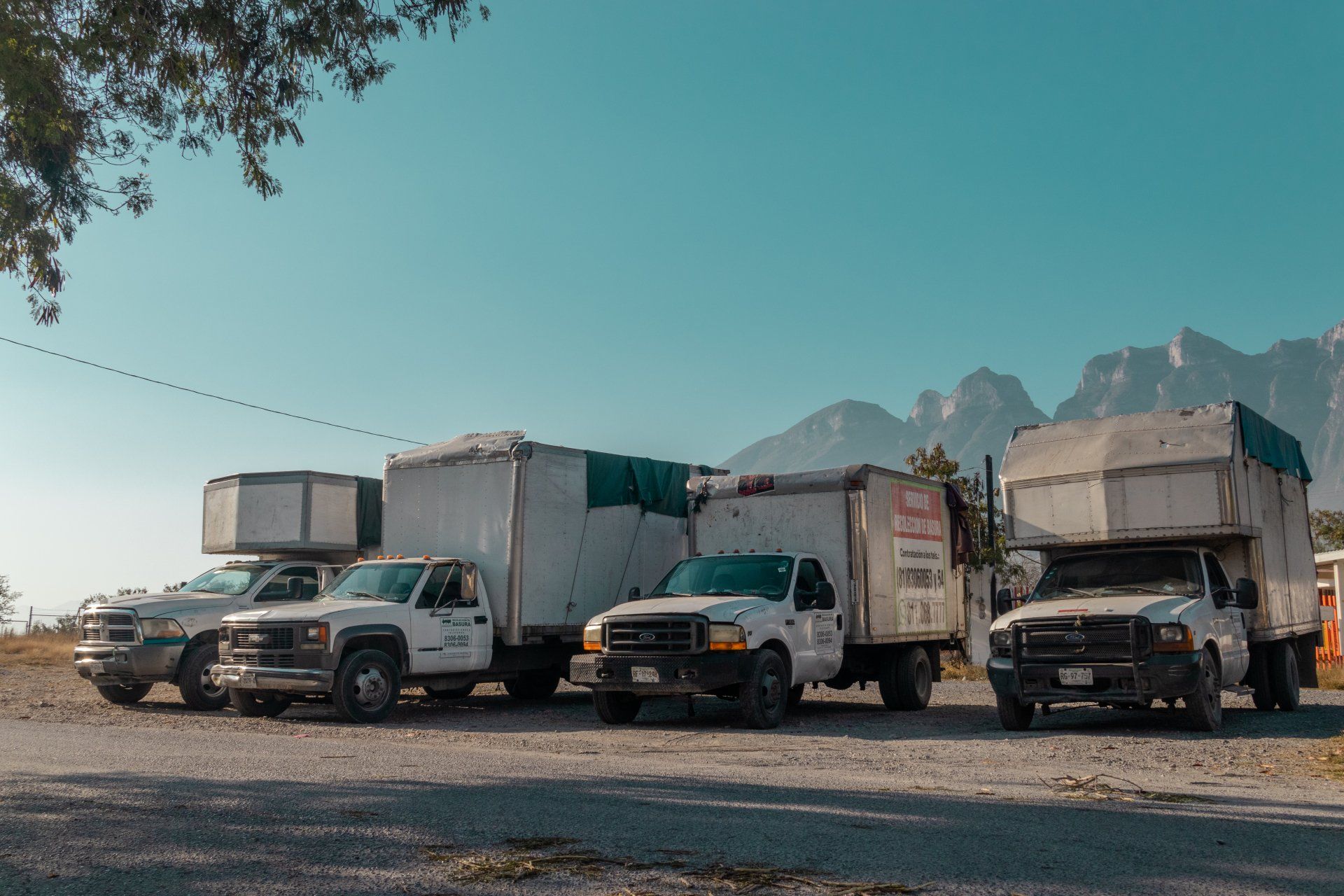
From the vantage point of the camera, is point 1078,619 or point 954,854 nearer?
point 954,854

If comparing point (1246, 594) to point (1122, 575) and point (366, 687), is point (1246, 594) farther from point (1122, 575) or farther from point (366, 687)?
point (366, 687)

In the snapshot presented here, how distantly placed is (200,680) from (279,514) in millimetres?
3275

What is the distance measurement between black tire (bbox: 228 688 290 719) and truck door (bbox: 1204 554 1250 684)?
11.3 m

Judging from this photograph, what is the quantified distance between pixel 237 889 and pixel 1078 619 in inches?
369

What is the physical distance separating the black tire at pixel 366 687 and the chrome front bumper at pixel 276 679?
160 mm

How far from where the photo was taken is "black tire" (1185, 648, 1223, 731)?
11552mm

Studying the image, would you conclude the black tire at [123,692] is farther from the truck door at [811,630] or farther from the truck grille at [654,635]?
the truck door at [811,630]

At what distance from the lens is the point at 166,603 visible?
51.8 ft

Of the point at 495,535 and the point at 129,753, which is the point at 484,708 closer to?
the point at 495,535

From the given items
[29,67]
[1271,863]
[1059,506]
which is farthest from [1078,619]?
[29,67]

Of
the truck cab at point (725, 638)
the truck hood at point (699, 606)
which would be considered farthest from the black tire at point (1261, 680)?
the truck hood at point (699, 606)

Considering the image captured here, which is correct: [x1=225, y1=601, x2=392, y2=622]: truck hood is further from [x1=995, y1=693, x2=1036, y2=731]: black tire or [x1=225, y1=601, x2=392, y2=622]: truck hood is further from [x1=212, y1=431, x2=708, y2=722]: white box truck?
[x1=995, y1=693, x2=1036, y2=731]: black tire

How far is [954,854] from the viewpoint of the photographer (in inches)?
219

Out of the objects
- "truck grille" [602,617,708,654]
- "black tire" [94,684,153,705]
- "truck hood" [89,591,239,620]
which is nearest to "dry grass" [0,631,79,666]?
"black tire" [94,684,153,705]
